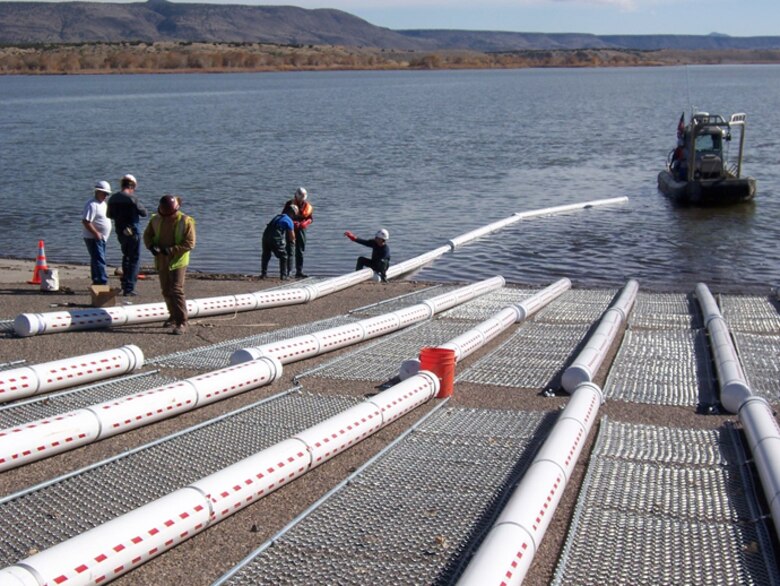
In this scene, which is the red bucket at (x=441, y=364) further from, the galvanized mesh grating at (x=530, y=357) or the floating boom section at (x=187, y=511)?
the floating boom section at (x=187, y=511)

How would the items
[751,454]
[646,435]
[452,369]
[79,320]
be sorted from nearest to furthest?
[751,454], [646,435], [452,369], [79,320]

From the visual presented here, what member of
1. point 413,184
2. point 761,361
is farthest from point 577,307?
point 413,184

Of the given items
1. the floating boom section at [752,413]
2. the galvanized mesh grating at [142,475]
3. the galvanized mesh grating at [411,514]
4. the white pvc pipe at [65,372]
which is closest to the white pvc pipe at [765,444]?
the floating boom section at [752,413]

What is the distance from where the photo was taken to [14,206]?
3309 cm

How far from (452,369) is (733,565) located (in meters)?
4.37

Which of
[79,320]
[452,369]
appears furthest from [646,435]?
[79,320]

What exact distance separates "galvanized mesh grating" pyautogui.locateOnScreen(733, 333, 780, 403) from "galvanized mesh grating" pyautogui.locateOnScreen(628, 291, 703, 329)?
1414 millimetres

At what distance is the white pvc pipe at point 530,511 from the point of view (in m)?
6.02

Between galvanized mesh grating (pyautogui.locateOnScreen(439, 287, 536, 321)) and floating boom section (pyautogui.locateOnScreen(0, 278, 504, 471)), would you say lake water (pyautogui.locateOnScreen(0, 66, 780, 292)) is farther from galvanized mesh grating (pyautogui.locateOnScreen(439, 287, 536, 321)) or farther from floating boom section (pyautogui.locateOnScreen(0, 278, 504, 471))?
floating boom section (pyautogui.locateOnScreen(0, 278, 504, 471))

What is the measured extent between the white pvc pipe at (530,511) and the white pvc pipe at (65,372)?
465 centimetres

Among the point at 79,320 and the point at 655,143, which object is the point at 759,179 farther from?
the point at 79,320

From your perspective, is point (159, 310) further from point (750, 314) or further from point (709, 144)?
point (709, 144)

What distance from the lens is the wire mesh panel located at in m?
6.47

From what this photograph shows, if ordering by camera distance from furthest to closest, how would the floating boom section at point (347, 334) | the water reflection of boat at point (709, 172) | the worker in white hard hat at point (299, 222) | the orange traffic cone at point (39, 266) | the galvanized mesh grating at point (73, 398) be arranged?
1. the water reflection of boat at point (709, 172)
2. the worker in white hard hat at point (299, 222)
3. the orange traffic cone at point (39, 266)
4. the floating boom section at point (347, 334)
5. the galvanized mesh grating at point (73, 398)
